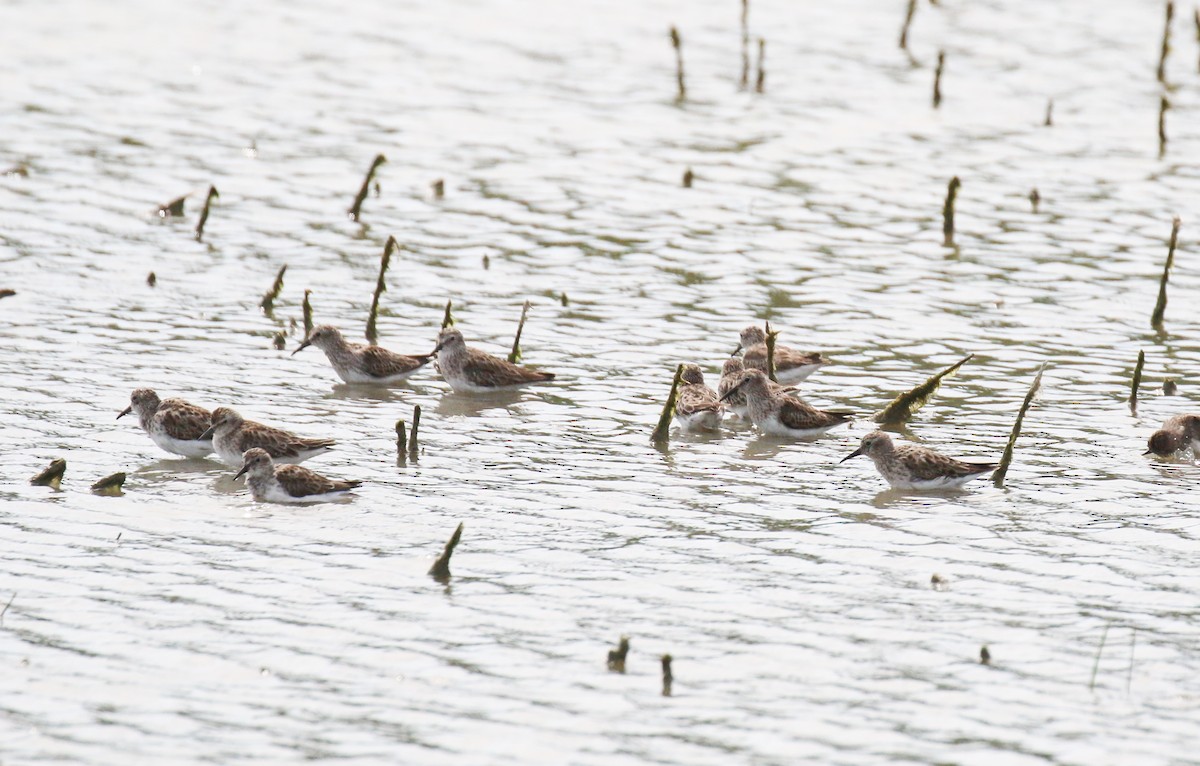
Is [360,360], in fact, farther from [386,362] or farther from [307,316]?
[307,316]

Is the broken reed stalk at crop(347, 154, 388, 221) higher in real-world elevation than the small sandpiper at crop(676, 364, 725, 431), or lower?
higher

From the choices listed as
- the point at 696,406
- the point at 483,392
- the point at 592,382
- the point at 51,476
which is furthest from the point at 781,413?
the point at 51,476

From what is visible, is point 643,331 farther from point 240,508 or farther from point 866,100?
point 866,100

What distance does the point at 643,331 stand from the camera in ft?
58.6

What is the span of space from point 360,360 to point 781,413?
398 centimetres

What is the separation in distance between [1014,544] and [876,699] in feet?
9.60

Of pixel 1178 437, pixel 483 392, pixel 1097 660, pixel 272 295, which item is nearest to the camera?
pixel 1097 660

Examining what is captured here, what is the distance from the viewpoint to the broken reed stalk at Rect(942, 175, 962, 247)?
21156 mm

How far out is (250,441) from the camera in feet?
44.5

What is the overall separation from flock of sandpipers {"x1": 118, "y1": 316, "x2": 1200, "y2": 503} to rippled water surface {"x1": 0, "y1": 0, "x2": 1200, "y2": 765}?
201 mm

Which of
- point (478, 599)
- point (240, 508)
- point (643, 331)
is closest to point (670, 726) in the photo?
point (478, 599)

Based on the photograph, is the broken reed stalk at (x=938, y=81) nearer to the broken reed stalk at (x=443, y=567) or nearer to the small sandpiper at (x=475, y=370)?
the small sandpiper at (x=475, y=370)

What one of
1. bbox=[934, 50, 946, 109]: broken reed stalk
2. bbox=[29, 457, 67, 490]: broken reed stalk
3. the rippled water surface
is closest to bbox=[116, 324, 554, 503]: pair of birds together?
the rippled water surface

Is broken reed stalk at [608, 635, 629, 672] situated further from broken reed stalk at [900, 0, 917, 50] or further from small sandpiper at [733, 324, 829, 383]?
broken reed stalk at [900, 0, 917, 50]
